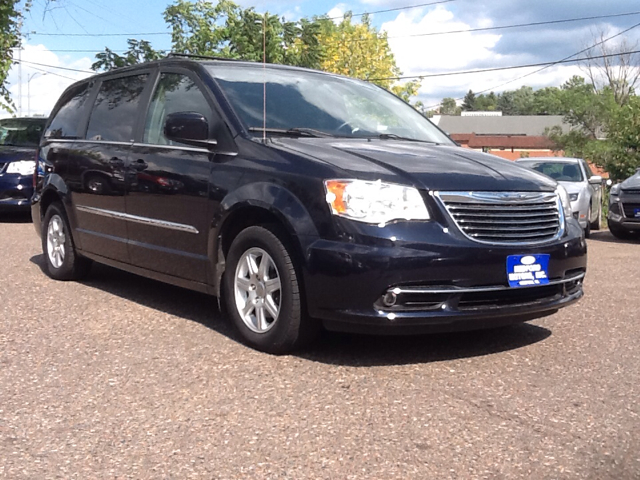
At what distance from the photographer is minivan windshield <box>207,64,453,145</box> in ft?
17.1

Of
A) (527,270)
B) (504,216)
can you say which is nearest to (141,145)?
(504,216)

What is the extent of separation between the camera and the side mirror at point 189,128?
5.00m

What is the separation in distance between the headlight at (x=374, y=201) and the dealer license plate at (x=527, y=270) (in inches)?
22.1

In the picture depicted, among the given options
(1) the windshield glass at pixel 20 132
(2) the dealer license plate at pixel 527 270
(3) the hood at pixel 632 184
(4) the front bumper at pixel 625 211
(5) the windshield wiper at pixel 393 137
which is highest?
(1) the windshield glass at pixel 20 132

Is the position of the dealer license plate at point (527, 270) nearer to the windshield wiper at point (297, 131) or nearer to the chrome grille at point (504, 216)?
the chrome grille at point (504, 216)

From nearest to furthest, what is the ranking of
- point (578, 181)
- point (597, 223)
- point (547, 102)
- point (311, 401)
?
point (311, 401) < point (578, 181) < point (597, 223) < point (547, 102)

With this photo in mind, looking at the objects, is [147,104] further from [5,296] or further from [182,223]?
[5,296]

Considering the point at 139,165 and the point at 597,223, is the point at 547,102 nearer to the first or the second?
the point at 597,223

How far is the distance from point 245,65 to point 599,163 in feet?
72.8

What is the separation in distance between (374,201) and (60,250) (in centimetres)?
386

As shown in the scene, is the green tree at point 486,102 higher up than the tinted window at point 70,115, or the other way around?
the green tree at point 486,102

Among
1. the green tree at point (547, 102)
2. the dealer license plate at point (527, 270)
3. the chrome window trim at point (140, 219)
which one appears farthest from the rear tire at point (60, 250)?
the green tree at point (547, 102)

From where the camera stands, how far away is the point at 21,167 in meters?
13.1

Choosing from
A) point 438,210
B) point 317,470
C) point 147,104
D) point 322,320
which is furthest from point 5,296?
point 317,470
